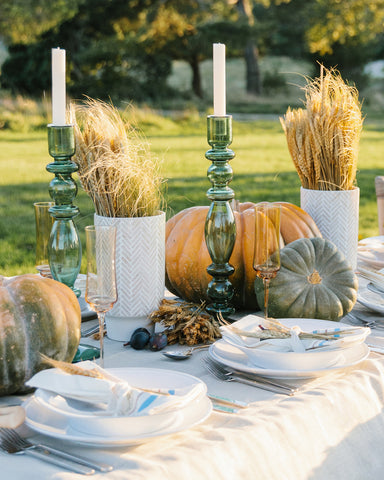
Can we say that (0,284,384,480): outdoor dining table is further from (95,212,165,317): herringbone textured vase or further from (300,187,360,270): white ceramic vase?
(300,187,360,270): white ceramic vase

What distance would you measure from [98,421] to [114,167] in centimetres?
76

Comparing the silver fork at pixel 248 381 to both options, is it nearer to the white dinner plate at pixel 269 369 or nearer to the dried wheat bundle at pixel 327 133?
the white dinner plate at pixel 269 369

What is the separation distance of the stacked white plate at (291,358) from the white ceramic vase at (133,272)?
289 millimetres

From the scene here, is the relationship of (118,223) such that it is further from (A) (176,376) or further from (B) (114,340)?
(A) (176,376)

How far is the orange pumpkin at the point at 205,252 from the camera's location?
2.06 metres

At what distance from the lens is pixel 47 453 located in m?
1.14

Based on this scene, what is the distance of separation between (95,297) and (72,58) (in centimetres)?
1896

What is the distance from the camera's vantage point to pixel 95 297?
1.45 metres

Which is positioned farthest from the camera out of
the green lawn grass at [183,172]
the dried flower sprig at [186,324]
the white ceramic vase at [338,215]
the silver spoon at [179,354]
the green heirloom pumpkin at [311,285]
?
the green lawn grass at [183,172]

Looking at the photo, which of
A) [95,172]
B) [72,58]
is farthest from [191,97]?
[95,172]

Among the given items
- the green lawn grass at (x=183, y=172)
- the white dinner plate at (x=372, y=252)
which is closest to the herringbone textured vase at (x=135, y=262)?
the white dinner plate at (x=372, y=252)

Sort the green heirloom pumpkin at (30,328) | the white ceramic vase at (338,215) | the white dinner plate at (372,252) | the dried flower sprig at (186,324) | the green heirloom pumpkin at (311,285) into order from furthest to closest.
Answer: the white dinner plate at (372,252)
the white ceramic vase at (338,215)
the green heirloom pumpkin at (311,285)
the dried flower sprig at (186,324)
the green heirloom pumpkin at (30,328)

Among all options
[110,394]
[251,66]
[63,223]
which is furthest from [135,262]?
[251,66]

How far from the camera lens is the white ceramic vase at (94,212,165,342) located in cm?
177
